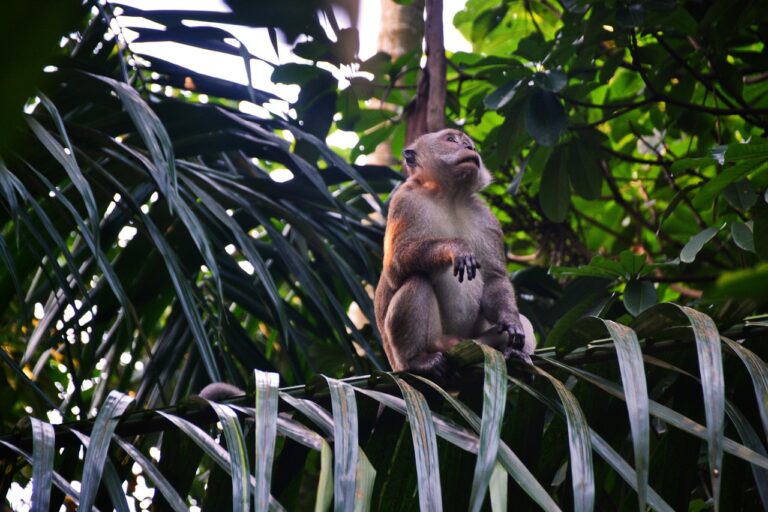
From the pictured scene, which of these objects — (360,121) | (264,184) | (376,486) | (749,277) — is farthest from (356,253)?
(749,277)

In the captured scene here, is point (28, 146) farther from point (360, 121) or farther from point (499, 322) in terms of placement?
point (360, 121)

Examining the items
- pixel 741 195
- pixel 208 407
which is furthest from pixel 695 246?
pixel 208 407

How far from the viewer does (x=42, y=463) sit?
2408 mm

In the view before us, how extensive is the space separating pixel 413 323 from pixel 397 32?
3.61m

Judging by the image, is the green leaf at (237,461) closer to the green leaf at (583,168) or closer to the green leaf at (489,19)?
the green leaf at (583,168)

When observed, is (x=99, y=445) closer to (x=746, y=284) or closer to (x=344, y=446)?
(x=344, y=446)

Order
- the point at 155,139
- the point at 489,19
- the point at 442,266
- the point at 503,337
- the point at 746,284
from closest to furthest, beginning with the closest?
the point at 746,284 < the point at 155,139 < the point at 442,266 < the point at 503,337 < the point at 489,19

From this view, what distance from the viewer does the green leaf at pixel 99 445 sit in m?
2.24

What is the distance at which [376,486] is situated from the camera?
2.80m

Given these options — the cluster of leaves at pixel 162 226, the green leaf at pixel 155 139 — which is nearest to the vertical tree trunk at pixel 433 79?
the cluster of leaves at pixel 162 226

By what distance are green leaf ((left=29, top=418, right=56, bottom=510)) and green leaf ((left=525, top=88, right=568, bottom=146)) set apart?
3511 mm

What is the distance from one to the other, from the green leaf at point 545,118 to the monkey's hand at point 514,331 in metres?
1.22

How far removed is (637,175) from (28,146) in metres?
6.47

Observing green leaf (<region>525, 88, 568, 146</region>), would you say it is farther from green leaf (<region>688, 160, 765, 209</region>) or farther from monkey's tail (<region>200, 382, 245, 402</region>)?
→ monkey's tail (<region>200, 382, 245, 402</region>)
